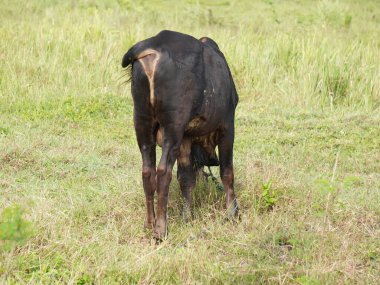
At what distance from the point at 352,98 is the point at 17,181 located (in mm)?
5710

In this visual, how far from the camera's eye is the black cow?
4.63 meters

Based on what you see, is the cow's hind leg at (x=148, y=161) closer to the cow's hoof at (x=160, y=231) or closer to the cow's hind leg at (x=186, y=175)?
the cow's hoof at (x=160, y=231)

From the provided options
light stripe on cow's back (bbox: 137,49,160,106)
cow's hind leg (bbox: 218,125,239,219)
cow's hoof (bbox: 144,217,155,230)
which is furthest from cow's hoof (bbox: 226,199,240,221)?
light stripe on cow's back (bbox: 137,49,160,106)

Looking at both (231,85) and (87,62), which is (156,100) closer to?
(231,85)

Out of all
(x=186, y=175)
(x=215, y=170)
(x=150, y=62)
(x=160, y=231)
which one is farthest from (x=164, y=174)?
(x=215, y=170)

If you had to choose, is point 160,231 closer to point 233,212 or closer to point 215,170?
point 233,212

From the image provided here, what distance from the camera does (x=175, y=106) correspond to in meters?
4.64

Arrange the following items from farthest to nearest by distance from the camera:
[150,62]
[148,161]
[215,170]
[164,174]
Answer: [215,170]
[148,161]
[164,174]
[150,62]

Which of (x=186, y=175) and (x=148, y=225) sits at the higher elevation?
(x=186, y=175)

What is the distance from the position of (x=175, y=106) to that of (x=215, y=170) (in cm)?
225

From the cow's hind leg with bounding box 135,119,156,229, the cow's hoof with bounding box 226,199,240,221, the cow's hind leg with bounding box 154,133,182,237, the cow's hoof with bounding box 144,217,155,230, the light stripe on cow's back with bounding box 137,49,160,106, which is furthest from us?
the cow's hoof with bounding box 226,199,240,221

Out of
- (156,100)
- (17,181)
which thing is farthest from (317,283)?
(17,181)

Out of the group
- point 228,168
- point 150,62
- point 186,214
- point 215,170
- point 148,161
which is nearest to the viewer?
point 150,62

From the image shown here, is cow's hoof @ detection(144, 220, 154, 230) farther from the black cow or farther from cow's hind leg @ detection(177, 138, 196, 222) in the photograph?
cow's hind leg @ detection(177, 138, 196, 222)
